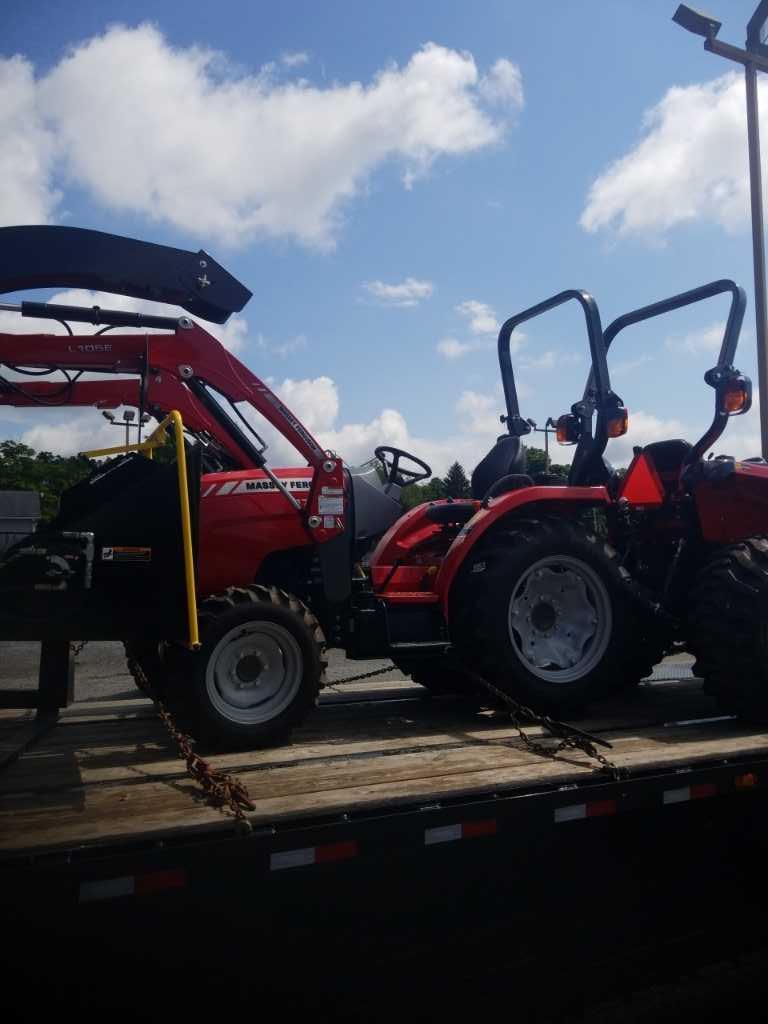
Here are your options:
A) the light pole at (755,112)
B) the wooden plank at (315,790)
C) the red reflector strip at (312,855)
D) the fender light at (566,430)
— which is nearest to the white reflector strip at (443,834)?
the wooden plank at (315,790)

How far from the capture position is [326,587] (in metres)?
4.60

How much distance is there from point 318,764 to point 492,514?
1.77 m

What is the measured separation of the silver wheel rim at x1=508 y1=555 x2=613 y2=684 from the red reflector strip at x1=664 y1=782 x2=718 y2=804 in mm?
1203

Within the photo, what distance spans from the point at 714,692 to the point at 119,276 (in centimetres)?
370

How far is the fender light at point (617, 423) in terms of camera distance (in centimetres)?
509

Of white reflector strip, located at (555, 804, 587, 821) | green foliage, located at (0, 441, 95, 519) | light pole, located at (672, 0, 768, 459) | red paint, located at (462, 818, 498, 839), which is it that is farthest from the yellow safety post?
green foliage, located at (0, 441, 95, 519)

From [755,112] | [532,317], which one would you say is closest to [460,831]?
[532,317]

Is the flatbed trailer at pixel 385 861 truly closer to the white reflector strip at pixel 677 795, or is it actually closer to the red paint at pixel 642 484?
the white reflector strip at pixel 677 795

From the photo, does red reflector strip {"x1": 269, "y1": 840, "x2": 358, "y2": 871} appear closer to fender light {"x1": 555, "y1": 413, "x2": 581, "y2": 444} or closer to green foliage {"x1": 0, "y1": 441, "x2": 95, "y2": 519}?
fender light {"x1": 555, "y1": 413, "x2": 581, "y2": 444}

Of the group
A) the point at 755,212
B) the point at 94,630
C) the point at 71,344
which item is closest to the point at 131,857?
the point at 94,630

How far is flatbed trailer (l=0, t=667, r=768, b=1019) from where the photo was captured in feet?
7.92

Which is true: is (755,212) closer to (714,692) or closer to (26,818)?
(714,692)

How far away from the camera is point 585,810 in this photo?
3.07 meters

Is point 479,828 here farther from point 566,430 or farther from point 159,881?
point 566,430
